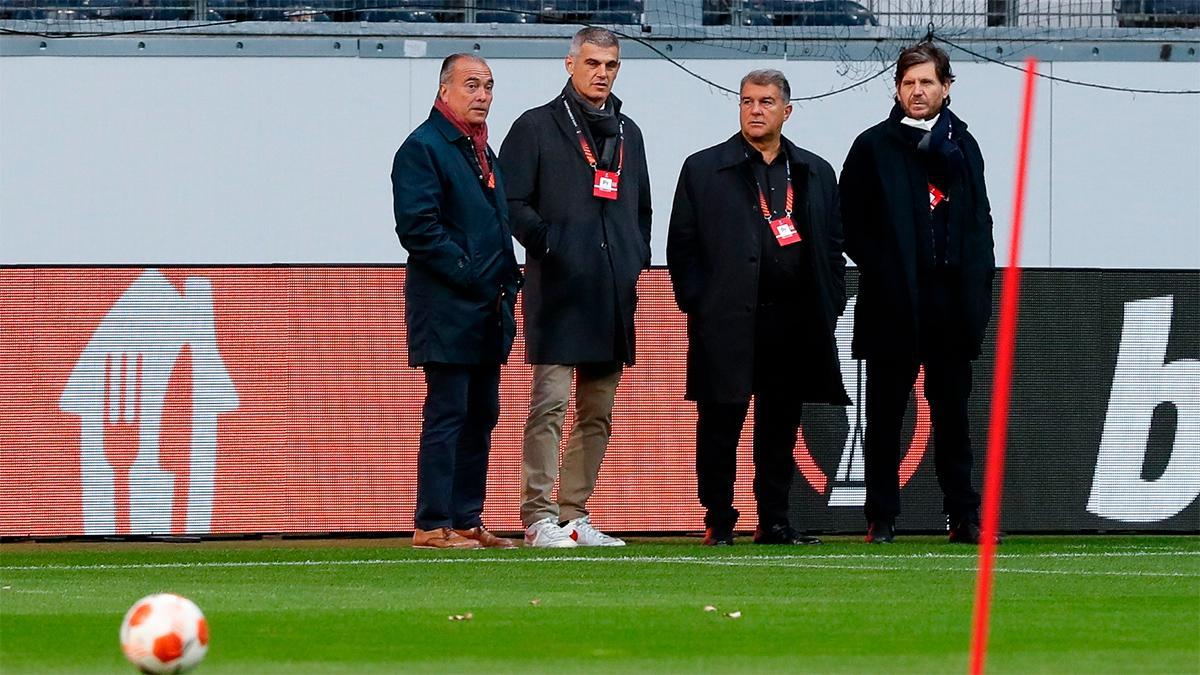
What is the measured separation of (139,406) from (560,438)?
79.3 inches

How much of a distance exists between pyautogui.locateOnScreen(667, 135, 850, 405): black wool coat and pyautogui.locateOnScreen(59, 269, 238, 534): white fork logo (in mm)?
2239

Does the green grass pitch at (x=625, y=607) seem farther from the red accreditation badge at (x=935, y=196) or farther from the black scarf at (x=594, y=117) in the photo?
the black scarf at (x=594, y=117)

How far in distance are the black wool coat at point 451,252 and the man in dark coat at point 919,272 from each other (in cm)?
153

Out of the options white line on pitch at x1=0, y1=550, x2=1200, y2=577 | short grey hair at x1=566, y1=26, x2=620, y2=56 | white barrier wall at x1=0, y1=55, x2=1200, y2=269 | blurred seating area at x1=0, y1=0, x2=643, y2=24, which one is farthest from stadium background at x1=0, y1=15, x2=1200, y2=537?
blurred seating area at x1=0, y1=0, x2=643, y2=24

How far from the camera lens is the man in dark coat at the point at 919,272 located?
29.9 ft

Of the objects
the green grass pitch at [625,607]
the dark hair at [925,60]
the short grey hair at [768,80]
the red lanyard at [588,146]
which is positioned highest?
the dark hair at [925,60]

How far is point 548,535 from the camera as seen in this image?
8836mm

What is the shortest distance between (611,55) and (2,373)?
308cm

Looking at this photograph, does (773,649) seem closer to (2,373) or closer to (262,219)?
(2,373)

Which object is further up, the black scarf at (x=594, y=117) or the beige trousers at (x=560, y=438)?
the black scarf at (x=594, y=117)

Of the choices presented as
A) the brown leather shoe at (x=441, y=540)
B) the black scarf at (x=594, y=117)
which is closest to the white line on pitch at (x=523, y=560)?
the brown leather shoe at (x=441, y=540)

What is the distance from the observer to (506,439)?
32.9 feet

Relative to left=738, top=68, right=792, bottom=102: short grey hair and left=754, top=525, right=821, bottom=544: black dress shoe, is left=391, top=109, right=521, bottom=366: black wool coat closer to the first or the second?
left=738, top=68, right=792, bottom=102: short grey hair

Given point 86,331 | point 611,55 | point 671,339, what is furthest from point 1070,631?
point 86,331
